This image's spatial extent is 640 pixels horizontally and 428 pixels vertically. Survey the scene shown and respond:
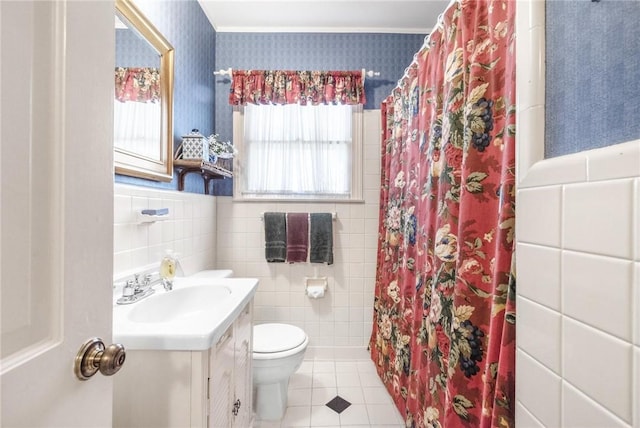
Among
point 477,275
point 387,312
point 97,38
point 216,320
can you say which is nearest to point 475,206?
point 477,275

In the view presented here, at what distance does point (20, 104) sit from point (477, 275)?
1.03 m

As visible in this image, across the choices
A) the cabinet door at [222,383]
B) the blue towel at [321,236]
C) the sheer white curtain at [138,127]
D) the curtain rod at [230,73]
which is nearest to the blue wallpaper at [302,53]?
the curtain rod at [230,73]

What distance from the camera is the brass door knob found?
432 millimetres

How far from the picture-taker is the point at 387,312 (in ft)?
5.94

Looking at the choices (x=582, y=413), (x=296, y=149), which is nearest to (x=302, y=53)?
(x=296, y=149)

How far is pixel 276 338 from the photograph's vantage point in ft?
5.21

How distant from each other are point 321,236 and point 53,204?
1.74m

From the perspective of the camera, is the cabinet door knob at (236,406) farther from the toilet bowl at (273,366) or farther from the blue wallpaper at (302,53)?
the blue wallpaper at (302,53)

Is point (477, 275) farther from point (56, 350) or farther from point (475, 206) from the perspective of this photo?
point (56, 350)

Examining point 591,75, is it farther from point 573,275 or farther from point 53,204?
point 53,204

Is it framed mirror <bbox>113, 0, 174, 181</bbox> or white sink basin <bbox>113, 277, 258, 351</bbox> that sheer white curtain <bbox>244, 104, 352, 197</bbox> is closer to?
framed mirror <bbox>113, 0, 174, 181</bbox>

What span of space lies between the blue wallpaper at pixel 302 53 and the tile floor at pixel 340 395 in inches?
57.3

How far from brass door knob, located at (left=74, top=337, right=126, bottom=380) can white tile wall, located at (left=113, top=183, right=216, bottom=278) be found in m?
0.64

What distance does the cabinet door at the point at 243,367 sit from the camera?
1100 mm
